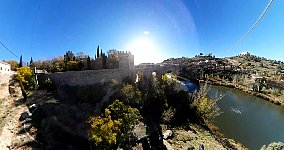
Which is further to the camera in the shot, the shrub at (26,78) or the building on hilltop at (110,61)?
the building on hilltop at (110,61)

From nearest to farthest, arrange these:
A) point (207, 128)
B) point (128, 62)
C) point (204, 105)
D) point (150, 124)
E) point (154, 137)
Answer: point (154, 137)
point (150, 124)
point (207, 128)
point (204, 105)
point (128, 62)

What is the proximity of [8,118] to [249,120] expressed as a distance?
38488mm

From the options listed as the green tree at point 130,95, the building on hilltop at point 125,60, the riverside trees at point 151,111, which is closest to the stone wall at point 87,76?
the riverside trees at point 151,111

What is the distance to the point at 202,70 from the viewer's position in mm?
84875

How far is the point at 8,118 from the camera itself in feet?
115

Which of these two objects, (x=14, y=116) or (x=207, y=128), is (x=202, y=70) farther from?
(x=14, y=116)

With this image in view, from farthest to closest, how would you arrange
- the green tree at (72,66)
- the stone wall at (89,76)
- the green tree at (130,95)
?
the green tree at (72,66) → the stone wall at (89,76) → the green tree at (130,95)

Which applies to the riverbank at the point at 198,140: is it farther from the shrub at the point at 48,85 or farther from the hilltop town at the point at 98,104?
the shrub at the point at 48,85

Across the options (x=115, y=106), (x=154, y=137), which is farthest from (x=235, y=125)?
(x=115, y=106)

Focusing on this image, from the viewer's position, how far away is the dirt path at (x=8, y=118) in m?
31.0

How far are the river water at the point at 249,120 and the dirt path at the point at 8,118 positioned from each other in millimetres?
28250

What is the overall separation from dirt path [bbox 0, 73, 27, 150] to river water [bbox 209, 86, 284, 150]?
92.7ft

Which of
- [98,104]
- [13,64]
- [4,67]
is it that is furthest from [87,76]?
[13,64]

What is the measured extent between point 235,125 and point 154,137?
19.6 metres
